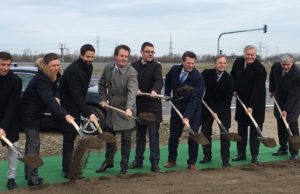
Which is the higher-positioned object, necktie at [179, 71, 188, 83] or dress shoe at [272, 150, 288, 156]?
necktie at [179, 71, 188, 83]

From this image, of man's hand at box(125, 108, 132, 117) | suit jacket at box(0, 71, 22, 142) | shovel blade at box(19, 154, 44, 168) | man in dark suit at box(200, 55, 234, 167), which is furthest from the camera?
man in dark suit at box(200, 55, 234, 167)

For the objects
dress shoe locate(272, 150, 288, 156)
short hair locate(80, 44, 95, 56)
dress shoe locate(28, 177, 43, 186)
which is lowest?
dress shoe locate(272, 150, 288, 156)

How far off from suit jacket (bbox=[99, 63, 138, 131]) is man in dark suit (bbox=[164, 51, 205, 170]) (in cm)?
89

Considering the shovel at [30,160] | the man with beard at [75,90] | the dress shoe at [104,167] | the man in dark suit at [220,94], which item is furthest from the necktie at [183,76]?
the shovel at [30,160]

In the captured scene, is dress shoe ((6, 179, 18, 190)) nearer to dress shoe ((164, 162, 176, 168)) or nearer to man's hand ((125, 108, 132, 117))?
man's hand ((125, 108, 132, 117))

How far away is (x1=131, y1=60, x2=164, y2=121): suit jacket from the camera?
794 centimetres

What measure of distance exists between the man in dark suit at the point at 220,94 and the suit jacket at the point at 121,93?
156 cm

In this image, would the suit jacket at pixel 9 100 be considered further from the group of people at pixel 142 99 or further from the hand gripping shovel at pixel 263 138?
the hand gripping shovel at pixel 263 138

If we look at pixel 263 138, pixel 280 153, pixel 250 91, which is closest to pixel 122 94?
pixel 250 91

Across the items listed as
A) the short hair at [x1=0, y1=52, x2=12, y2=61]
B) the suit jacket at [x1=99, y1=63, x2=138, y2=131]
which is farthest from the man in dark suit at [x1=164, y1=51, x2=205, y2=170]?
the short hair at [x1=0, y1=52, x2=12, y2=61]

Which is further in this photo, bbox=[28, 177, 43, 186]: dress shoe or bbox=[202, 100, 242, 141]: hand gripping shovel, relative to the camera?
bbox=[202, 100, 242, 141]: hand gripping shovel

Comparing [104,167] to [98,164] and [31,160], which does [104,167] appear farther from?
[31,160]

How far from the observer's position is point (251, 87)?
8773 mm

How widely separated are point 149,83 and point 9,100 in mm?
2350
